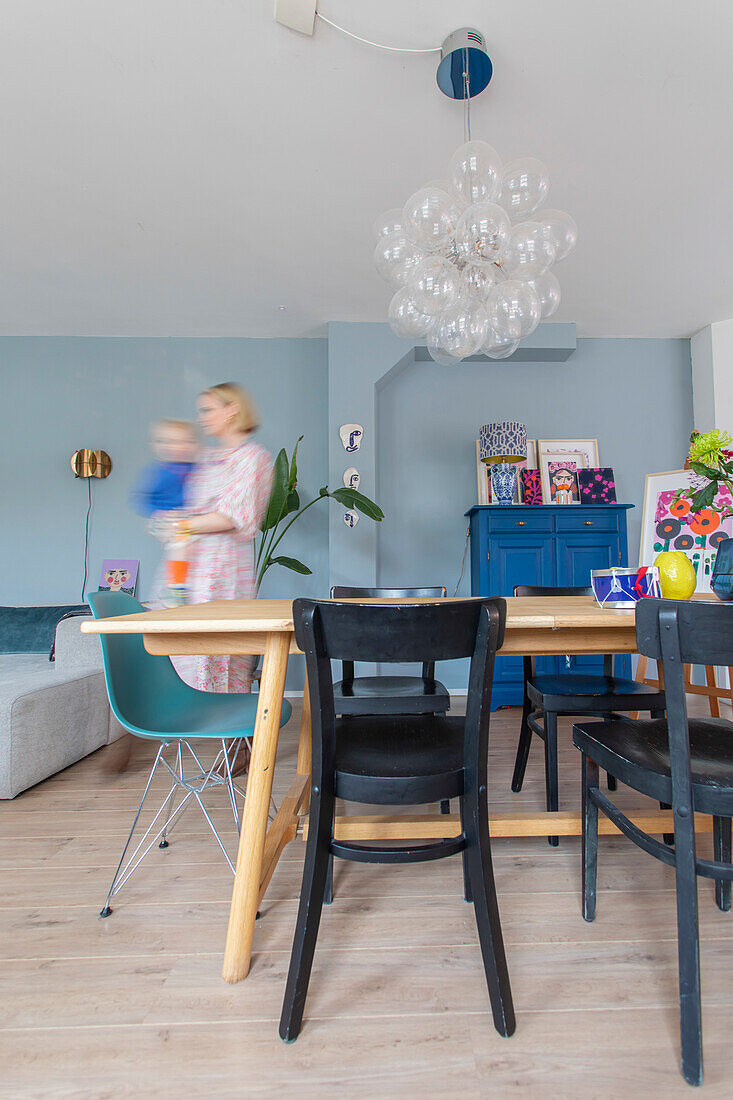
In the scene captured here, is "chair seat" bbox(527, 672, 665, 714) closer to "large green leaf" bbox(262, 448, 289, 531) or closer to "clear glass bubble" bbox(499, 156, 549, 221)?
"clear glass bubble" bbox(499, 156, 549, 221)

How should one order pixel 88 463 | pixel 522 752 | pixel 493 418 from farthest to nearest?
pixel 493 418 < pixel 88 463 < pixel 522 752

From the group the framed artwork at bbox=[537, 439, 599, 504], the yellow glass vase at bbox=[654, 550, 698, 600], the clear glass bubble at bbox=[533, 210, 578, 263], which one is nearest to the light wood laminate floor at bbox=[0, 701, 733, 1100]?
the yellow glass vase at bbox=[654, 550, 698, 600]

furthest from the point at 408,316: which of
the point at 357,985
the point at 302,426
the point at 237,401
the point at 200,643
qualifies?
the point at 302,426

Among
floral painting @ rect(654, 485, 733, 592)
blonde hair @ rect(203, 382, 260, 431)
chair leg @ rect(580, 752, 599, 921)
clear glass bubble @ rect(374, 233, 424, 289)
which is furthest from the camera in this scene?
floral painting @ rect(654, 485, 733, 592)

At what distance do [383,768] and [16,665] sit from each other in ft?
9.69

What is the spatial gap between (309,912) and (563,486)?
367 centimetres

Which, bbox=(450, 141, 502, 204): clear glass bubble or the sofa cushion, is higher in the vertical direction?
bbox=(450, 141, 502, 204): clear glass bubble

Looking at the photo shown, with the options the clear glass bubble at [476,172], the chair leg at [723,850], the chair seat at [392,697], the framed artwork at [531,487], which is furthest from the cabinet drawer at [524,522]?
the chair leg at [723,850]

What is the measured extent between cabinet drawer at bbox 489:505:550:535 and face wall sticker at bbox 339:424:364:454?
1.16 meters

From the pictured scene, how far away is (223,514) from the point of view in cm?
199

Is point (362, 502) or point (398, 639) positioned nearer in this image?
point (398, 639)

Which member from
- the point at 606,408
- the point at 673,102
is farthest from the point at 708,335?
the point at 673,102

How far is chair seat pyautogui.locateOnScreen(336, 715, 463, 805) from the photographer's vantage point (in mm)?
1056

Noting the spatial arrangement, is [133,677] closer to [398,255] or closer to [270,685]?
[270,685]
